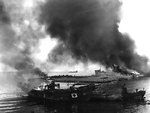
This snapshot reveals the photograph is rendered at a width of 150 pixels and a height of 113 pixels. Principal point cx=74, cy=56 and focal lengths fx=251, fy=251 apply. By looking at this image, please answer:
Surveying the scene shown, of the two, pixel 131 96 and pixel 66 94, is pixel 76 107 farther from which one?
pixel 131 96

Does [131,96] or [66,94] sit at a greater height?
[66,94]

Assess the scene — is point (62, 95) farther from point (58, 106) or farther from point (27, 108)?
point (27, 108)

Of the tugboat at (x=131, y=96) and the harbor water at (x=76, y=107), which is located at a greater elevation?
the tugboat at (x=131, y=96)

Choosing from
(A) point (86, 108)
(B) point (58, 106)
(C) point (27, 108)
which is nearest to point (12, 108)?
(C) point (27, 108)

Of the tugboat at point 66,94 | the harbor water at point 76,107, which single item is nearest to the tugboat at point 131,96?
the harbor water at point 76,107

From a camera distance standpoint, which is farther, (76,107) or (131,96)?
(131,96)

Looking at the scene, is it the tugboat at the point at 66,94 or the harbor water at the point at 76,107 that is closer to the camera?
the harbor water at the point at 76,107

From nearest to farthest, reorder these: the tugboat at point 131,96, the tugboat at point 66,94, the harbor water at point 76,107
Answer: the harbor water at point 76,107 → the tugboat at point 66,94 → the tugboat at point 131,96

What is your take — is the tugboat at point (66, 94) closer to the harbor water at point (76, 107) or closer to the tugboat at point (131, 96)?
the harbor water at point (76, 107)

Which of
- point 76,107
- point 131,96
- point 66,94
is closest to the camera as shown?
point 76,107

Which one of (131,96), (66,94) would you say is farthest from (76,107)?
(131,96)

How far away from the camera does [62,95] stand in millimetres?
102500

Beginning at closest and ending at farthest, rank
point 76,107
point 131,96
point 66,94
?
point 76,107 → point 66,94 → point 131,96

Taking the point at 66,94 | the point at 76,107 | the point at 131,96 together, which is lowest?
the point at 76,107
